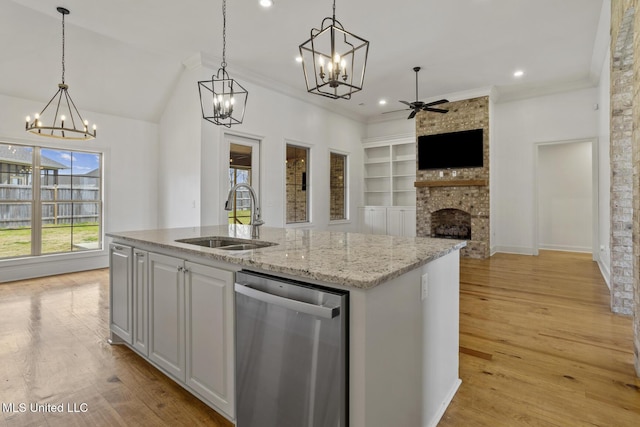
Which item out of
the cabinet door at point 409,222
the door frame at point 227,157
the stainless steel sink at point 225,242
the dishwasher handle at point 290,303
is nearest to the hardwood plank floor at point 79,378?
the dishwasher handle at point 290,303

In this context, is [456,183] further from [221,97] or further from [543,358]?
[221,97]

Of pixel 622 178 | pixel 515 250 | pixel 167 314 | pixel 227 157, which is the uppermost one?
pixel 227 157

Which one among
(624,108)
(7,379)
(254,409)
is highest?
(624,108)

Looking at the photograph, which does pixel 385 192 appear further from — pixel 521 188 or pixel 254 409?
pixel 254 409

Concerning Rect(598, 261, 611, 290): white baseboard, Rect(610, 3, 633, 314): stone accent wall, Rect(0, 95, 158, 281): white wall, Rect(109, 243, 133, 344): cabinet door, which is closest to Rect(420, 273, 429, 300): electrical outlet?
Rect(109, 243, 133, 344): cabinet door

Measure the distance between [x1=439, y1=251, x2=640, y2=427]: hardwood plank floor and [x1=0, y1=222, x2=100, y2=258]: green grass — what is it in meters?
5.99

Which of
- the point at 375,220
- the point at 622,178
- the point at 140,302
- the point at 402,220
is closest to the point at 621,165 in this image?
the point at 622,178

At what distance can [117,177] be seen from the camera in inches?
226

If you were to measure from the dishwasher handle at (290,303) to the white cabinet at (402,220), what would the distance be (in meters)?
6.49

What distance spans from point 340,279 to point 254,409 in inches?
33.3

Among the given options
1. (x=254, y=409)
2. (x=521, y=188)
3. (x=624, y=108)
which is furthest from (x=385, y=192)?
(x=254, y=409)

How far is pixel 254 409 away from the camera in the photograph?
1.52 meters

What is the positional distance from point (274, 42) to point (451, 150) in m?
4.10

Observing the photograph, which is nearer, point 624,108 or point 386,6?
point 624,108
